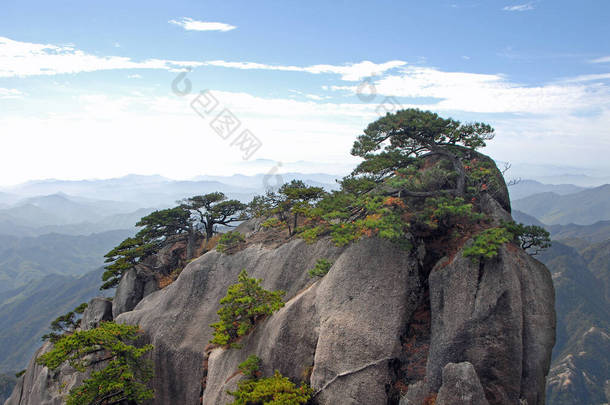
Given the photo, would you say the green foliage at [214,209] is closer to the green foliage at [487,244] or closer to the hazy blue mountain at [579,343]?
the green foliage at [487,244]

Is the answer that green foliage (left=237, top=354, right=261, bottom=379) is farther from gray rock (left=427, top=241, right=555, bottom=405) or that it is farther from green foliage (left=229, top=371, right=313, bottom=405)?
gray rock (left=427, top=241, right=555, bottom=405)

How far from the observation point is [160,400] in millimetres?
21891

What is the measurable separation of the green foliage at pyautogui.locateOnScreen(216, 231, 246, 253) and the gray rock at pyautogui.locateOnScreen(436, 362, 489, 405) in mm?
18614

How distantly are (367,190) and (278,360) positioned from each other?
10.9m

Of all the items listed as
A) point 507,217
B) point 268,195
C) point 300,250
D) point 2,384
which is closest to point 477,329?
point 507,217

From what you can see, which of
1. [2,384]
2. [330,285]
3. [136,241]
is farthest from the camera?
[2,384]

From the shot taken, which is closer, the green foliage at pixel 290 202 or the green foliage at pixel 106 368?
the green foliage at pixel 106 368

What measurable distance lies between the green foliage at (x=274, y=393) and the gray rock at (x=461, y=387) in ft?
17.6

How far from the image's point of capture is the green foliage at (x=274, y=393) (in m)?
14.0

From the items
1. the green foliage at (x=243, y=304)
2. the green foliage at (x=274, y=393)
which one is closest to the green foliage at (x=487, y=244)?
the green foliage at (x=274, y=393)

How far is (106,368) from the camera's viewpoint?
18.7m

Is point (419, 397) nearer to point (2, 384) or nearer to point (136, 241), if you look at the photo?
point (136, 241)

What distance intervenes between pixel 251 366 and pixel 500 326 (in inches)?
440

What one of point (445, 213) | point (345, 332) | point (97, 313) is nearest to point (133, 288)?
point (97, 313)
